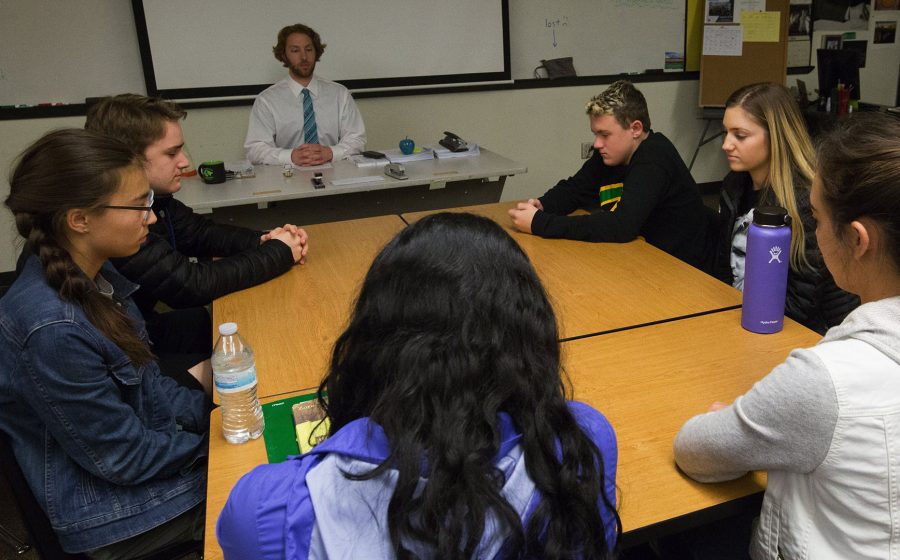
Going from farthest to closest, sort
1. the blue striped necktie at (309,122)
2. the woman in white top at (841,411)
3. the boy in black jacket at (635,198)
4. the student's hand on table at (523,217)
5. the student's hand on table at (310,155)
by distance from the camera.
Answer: the blue striped necktie at (309,122)
the student's hand on table at (310,155)
the student's hand on table at (523,217)
the boy in black jacket at (635,198)
the woman in white top at (841,411)

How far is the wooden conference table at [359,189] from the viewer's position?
310 cm

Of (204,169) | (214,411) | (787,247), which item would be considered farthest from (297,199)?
(787,247)

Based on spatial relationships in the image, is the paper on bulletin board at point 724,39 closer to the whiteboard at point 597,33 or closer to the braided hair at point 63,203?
the whiteboard at point 597,33

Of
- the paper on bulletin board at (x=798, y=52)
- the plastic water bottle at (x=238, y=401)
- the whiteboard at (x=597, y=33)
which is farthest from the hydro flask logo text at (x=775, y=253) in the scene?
the paper on bulletin board at (x=798, y=52)

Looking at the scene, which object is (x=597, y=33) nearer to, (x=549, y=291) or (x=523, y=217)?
(x=523, y=217)

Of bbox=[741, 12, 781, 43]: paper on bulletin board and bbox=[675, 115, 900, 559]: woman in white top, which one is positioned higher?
bbox=[741, 12, 781, 43]: paper on bulletin board

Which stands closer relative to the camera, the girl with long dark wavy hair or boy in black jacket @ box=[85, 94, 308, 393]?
the girl with long dark wavy hair

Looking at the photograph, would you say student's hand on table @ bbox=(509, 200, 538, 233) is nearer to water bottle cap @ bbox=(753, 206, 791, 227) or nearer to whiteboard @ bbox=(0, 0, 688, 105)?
water bottle cap @ bbox=(753, 206, 791, 227)

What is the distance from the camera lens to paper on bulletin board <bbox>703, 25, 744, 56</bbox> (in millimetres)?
5023

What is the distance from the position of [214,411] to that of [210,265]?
2.42 feet

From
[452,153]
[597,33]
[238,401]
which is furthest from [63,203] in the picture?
[597,33]

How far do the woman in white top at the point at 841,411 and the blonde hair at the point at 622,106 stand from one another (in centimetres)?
138

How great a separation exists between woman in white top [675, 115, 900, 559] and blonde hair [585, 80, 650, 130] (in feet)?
4.54

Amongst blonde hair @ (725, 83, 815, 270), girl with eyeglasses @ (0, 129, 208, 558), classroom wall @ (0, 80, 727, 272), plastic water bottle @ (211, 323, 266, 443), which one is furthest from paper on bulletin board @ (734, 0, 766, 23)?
plastic water bottle @ (211, 323, 266, 443)
